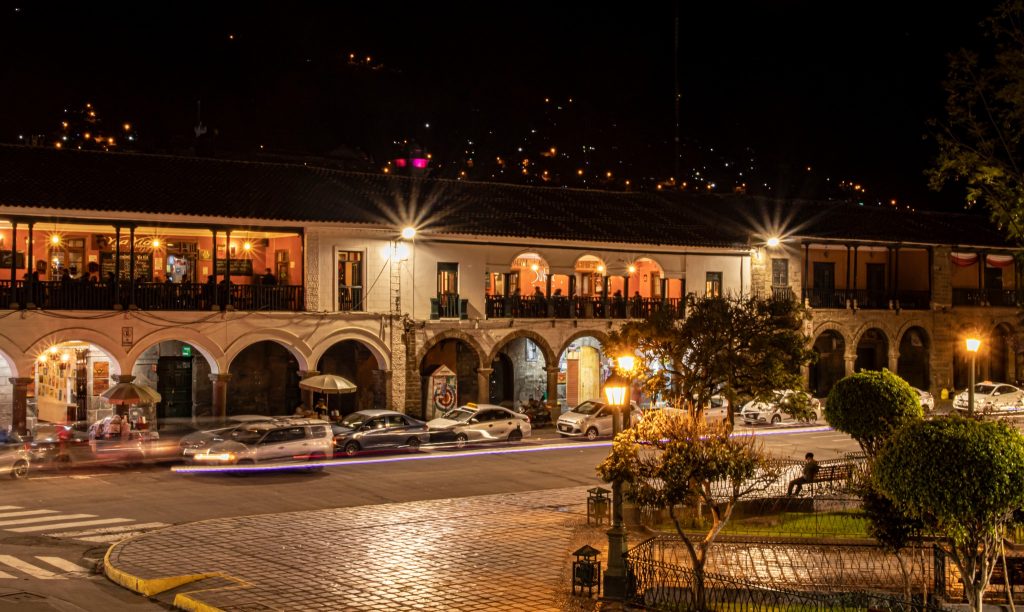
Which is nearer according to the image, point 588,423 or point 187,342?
point 187,342

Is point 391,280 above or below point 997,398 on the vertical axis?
above

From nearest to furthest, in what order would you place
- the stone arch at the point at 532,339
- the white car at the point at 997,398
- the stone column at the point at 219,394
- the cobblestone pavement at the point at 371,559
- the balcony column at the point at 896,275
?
1. the cobblestone pavement at the point at 371,559
2. the stone column at the point at 219,394
3. the stone arch at the point at 532,339
4. the white car at the point at 997,398
5. the balcony column at the point at 896,275

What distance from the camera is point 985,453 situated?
11.5 meters

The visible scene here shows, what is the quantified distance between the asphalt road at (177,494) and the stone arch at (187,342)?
236 inches

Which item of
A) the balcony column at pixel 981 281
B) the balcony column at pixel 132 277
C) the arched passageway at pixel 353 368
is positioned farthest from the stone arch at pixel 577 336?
the balcony column at pixel 981 281

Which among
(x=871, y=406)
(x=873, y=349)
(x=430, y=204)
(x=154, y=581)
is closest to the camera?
(x=154, y=581)

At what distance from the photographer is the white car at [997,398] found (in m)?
41.6

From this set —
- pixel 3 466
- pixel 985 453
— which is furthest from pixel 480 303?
pixel 985 453

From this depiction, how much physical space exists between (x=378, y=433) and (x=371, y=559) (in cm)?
1433

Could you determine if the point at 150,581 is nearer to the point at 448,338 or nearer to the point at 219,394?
the point at 219,394

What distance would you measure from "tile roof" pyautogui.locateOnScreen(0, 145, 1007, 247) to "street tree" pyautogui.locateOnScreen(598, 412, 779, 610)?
2151 centimetres

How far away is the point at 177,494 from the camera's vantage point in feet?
80.2

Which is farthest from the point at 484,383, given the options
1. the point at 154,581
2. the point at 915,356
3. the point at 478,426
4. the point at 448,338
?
the point at 154,581

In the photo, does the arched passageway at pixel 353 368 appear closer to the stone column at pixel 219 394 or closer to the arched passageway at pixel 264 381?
the arched passageway at pixel 264 381
